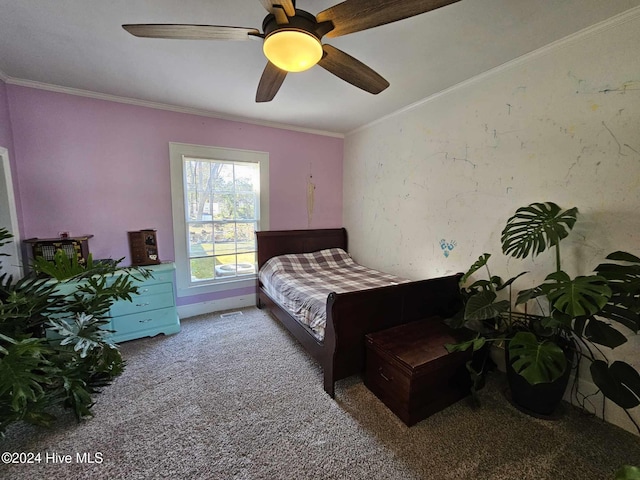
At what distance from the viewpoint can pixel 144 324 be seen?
2.54m

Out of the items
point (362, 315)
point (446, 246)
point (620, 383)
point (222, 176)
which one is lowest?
point (620, 383)

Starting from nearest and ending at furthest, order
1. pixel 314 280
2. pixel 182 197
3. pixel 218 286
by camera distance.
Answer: pixel 314 280, pixel 182 197, pixel 218 286

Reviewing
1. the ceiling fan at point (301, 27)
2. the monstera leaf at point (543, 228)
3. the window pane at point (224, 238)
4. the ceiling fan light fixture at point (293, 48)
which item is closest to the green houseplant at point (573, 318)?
the monstera leaf at point (543, 228)

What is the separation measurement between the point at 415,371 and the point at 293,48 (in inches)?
70.0

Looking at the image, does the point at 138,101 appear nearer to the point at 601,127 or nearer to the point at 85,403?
the point at 85,403

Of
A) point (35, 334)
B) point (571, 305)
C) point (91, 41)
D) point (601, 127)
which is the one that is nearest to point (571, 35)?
point (601, 127)

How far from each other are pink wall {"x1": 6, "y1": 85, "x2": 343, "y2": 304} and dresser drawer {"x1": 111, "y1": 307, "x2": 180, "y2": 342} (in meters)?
0.64

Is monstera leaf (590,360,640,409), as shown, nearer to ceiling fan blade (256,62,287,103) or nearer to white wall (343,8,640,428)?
white wall (343,8,640,428)

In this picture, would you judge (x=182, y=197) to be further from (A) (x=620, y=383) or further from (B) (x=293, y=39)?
(A) (x=620, y=383)

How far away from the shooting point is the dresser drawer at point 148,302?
2424mm

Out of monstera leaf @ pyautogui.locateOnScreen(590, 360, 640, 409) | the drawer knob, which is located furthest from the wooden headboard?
monstera leaf @ pyautogui.locateOnScreen(590, 360, 640, 409)

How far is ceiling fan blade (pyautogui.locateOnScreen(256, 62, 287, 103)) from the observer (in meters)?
1.48

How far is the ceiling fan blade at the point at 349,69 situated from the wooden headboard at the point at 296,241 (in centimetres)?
218

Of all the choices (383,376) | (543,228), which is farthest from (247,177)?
(543,228)
